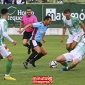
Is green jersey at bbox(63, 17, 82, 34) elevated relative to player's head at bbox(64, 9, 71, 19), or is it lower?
lower

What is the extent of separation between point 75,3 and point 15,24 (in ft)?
17.1

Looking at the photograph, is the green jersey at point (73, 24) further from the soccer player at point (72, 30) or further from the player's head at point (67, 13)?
the player's head at point (67, 13)

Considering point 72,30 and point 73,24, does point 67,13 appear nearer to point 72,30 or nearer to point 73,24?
point 73,24

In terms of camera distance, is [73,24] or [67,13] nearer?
[67,13]

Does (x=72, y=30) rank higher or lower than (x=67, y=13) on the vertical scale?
lower

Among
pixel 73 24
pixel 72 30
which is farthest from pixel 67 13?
pixel 72 30

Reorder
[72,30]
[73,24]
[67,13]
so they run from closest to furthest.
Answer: [67,13], [73,24], [72,30]

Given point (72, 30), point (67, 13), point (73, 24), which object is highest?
point (67, 13)

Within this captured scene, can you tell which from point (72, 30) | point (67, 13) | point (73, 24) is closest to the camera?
point (67, 13)

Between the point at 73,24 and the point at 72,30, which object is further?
the point at 72,30

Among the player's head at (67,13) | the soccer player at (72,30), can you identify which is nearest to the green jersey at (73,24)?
the soccer player at (72,30)

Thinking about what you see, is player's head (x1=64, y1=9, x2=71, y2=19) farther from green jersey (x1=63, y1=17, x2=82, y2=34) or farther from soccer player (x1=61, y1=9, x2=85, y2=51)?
green jersey (x1=63, y1=17, x2=82, y2=34)

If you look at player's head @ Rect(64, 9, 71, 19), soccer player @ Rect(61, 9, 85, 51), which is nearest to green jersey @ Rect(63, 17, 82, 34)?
soccer player @ Rect(61, 9, 85, 51)

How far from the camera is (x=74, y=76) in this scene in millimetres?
14484
